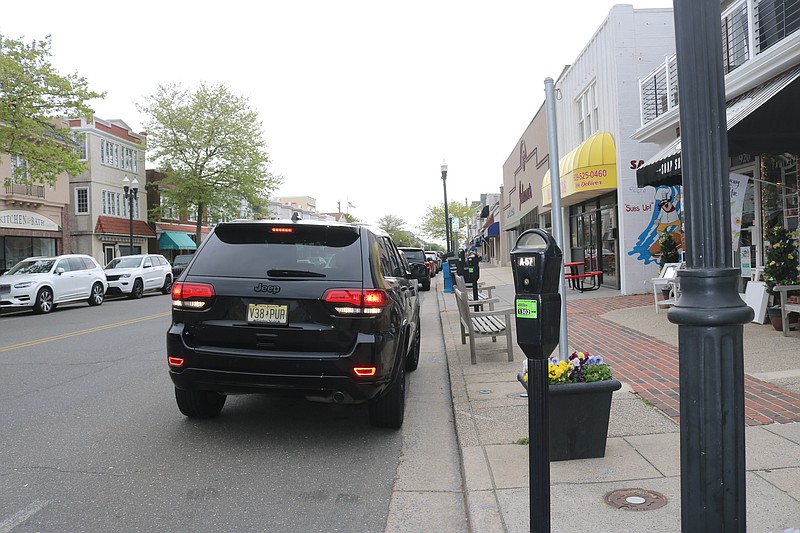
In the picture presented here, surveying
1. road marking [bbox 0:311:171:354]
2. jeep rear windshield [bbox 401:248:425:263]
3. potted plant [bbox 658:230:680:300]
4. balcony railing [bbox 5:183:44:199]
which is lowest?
road marking [bbox 0:311:171:354]

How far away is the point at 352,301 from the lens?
4.62 meters

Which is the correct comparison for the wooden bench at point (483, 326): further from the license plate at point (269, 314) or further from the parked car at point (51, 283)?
the parked car at point (51, 283)

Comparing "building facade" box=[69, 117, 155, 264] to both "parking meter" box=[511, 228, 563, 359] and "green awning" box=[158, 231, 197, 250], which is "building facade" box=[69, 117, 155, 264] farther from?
"parking meter" box=[511, 228, 563, 359]

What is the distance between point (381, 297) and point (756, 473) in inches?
105

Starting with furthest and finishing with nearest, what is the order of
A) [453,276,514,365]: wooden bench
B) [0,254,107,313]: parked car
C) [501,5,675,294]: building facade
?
1. [0,254,107,313]: parked car
2. [501,5,675,294]: building facade
3. [453,276,514,365]: wooden bench

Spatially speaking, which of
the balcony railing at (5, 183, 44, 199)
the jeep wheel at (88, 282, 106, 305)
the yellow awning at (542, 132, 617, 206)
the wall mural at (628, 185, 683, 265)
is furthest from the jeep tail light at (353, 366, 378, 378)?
the balcony railing at (5, 183, 44, 199)

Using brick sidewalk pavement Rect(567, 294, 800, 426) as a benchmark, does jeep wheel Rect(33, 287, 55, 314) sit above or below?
above

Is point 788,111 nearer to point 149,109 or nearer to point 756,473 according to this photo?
point 756,473

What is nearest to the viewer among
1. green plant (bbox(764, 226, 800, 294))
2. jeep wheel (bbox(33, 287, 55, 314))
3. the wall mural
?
green plant (bbox(764, 226, 800, 294))

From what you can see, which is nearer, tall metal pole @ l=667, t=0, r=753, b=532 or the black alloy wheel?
tall metal pole @ l=667, t=0, r=753, b=532

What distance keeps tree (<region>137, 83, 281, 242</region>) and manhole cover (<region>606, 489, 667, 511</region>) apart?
123 ft

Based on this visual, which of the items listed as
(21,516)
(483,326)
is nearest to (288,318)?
(21,516)

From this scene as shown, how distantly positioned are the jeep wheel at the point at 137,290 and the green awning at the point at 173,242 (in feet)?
66.4

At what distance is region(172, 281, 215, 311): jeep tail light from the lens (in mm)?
4734
